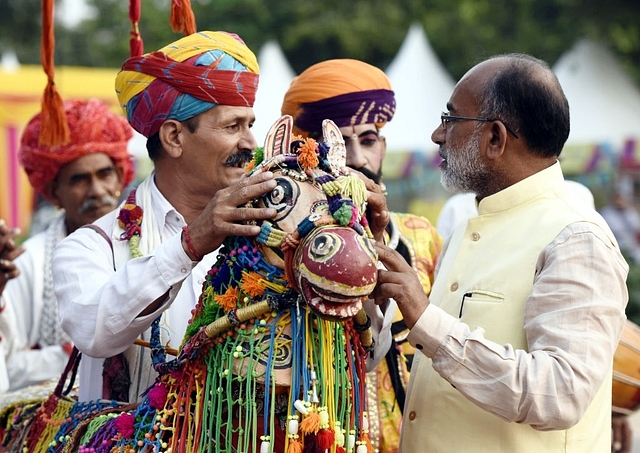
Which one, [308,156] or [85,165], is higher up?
[85,165]

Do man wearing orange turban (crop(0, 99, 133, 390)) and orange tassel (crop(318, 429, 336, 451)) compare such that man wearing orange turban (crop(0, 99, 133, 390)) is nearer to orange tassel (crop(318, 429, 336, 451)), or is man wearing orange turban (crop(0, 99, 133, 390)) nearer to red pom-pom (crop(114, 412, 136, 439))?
red pom-pom (crop(114, 412, 136, 439))

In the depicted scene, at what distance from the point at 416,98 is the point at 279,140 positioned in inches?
483

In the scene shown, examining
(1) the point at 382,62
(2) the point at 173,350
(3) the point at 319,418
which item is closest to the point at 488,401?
(3) the point at 319,418

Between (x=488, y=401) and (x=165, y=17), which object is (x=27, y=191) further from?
(x=165, y=17)

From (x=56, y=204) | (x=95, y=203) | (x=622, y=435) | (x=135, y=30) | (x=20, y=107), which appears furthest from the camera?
(x=20, y=107)

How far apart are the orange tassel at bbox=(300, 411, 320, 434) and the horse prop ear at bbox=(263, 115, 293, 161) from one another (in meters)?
0.70

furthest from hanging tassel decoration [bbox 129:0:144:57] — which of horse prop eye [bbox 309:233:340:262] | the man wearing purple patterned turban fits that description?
horse prop eye [bbox 309:233:340:262]

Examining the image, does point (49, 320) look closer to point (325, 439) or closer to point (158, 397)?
point (158, 397)

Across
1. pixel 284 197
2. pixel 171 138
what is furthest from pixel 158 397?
pixel 171 138

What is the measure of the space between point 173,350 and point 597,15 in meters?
18.1

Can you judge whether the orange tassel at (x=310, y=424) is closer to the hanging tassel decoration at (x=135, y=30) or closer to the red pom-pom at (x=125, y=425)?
the red pom-pom at (x=125, y=425)

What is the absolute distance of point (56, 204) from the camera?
5.25 metres

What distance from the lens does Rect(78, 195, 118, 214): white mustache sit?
4.94 metres

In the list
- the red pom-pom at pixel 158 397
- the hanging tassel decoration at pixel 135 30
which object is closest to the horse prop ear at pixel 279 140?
the red pom-pom at pixel 158 397
